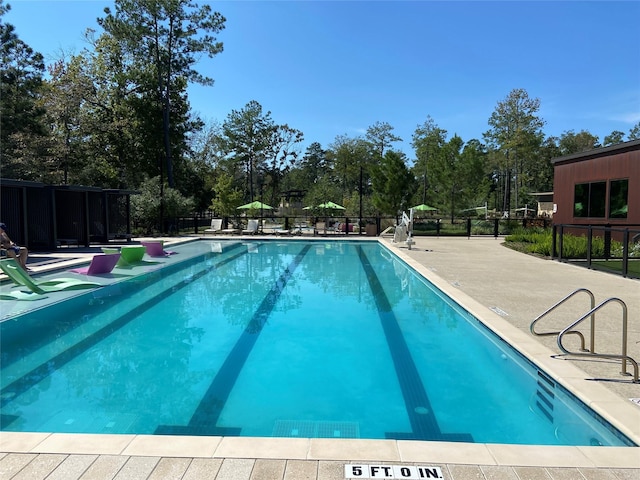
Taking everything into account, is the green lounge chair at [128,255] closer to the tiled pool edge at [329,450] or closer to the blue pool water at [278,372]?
the blue pool water at [278,372]

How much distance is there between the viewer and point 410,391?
4.03 m

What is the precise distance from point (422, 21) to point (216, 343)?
1075cm

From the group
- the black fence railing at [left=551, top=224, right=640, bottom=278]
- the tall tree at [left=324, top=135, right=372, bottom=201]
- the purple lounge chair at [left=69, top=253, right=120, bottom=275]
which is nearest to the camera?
the purple lounge chair at [left=69, top=253, right=120, bottom=275]

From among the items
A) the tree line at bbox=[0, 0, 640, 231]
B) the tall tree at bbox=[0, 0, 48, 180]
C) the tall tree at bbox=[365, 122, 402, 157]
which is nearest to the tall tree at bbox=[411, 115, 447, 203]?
the tree line at bbox=[0, 0, 640, 231]

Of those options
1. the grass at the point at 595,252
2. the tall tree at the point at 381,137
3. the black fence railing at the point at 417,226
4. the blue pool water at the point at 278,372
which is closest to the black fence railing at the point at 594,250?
the grass at the point at 595,252

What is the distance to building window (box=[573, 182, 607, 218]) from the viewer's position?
14.2 m

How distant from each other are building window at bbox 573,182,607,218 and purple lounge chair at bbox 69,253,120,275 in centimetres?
1510

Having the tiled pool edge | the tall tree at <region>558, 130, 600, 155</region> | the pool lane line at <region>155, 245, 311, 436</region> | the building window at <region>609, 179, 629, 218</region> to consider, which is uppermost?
the tall tree at <region>558, 130, 600, 155</region>

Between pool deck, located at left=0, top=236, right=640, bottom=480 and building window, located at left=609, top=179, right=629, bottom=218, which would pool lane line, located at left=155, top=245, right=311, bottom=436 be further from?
building window, located at left=609, top=179, right=629, bottom=218

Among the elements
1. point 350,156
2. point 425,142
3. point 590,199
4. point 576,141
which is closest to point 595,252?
Result: point 590,199

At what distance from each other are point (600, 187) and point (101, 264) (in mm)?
15495

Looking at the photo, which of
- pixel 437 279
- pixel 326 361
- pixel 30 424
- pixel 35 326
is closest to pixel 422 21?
pixel 437 279

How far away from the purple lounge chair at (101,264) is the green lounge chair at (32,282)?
0.98 meters

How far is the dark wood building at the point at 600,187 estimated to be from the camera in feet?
42.1
